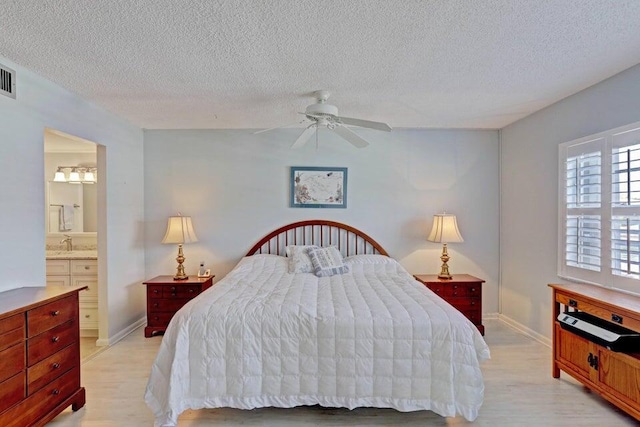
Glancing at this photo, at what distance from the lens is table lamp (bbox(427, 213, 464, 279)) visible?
3977mm

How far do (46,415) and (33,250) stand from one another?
1230mm

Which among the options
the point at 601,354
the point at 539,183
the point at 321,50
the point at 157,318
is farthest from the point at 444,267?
the point at 157,318

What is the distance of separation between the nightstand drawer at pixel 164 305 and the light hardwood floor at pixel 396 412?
807mm

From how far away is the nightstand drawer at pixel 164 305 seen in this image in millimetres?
3803

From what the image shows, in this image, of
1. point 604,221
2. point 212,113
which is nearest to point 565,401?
point 604,221

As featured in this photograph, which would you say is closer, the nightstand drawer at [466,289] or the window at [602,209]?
the window at [602,209]

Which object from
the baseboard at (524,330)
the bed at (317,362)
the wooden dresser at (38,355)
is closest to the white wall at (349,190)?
the baseboard at (524,330)

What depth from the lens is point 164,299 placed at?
3.82m

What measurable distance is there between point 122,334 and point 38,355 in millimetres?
1901

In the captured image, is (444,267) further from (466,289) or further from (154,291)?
(154,291)

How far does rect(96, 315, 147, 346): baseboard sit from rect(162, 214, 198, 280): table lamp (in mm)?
807

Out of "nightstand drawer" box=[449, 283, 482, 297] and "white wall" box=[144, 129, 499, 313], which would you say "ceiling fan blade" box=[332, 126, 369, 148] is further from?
"nightstand drawer" box=[449, 283, 482, 297]

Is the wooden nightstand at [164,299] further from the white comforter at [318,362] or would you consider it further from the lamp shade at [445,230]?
the lamp shade at [445,230]

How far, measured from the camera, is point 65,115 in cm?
300
